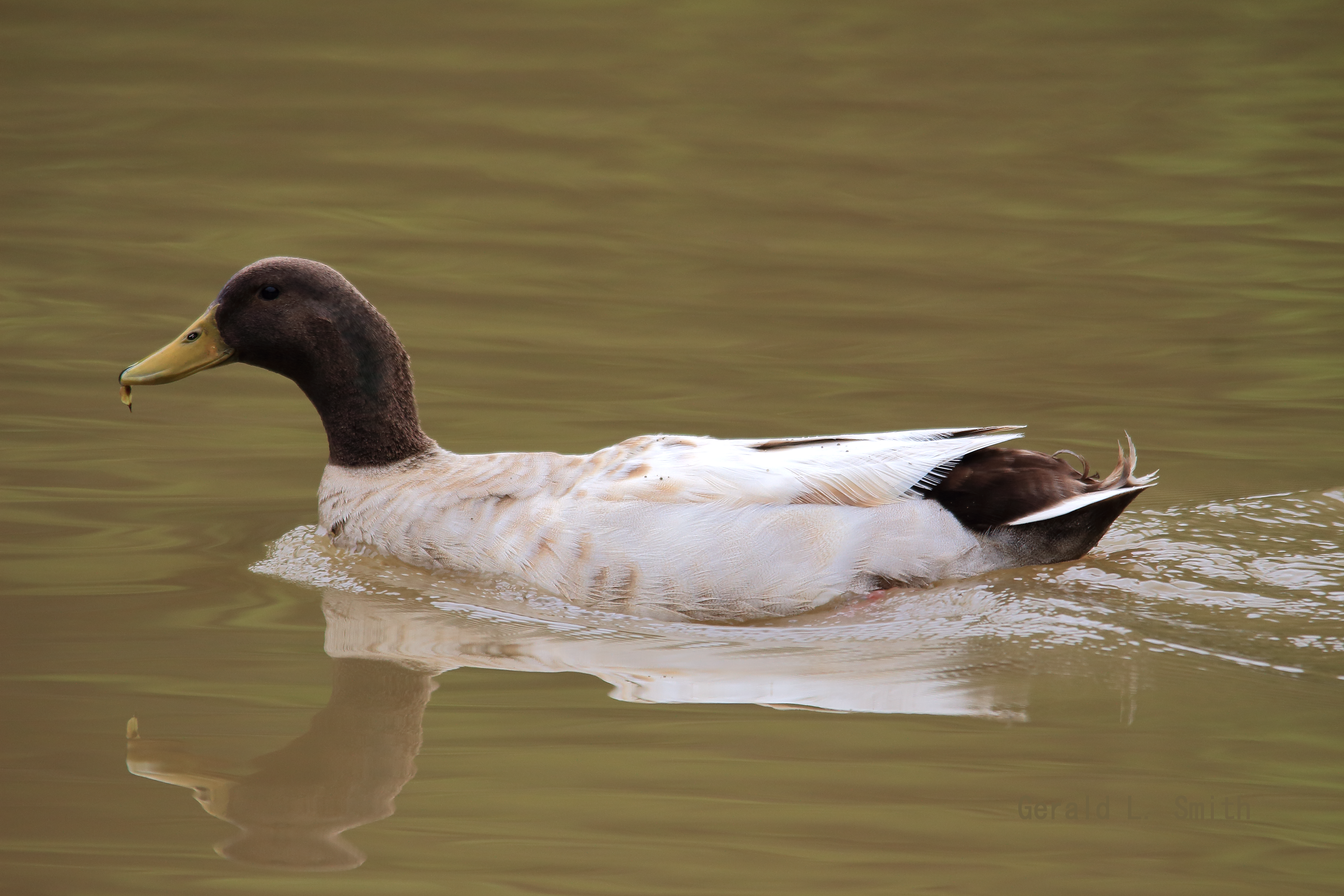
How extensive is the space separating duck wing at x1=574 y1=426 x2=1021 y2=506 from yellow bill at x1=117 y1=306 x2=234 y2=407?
1.87 m

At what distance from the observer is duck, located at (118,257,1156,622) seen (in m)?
6.29

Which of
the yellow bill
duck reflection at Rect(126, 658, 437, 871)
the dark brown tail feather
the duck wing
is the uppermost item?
the yellow bill

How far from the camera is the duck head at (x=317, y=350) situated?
718 centimetres

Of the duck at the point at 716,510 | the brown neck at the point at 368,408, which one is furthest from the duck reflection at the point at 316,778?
the brown neck at the point at 368,408

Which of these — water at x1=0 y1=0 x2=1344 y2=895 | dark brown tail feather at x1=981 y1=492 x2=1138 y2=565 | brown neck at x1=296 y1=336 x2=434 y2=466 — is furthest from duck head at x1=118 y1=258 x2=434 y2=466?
dark brown tail feather at x1=981 y1=492 x2=1138 y2=565

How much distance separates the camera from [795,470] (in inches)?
254

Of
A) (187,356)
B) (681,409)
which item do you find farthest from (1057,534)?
(187,356)

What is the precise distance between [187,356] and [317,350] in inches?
22.7

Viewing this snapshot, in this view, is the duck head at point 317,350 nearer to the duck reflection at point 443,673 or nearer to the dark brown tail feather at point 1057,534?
the duck reflection at point 443,673

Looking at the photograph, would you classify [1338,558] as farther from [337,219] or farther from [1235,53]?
[1235,53]

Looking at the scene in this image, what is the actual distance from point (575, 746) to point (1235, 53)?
14439 mm

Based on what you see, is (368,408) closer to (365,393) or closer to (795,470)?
(365,393)

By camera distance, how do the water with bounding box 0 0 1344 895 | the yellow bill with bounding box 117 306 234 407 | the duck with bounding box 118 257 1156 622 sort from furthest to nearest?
the yellow bill with bounding box 117 306 234 407, the duck with bounding box 118 257 1156 622, the water with bounding box 0 0 1344 895

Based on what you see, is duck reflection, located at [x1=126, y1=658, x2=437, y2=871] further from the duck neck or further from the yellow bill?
the yellow bill
